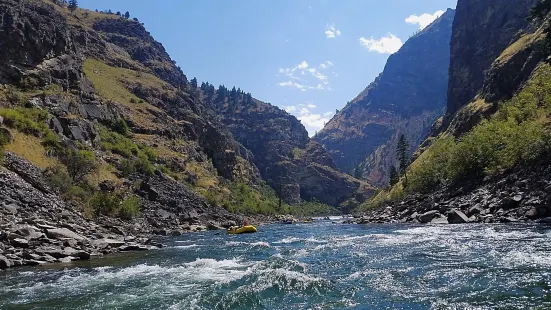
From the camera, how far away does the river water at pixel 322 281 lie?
15.2 m

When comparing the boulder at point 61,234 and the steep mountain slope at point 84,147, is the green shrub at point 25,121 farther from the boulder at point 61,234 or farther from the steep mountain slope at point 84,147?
Result: the boulder at point 61,234

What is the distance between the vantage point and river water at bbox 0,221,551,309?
1520cm

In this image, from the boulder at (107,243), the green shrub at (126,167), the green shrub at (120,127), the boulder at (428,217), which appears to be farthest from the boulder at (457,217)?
the green shrub at (120,127)

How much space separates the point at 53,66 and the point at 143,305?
338ft

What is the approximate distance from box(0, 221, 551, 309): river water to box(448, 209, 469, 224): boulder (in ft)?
55.8

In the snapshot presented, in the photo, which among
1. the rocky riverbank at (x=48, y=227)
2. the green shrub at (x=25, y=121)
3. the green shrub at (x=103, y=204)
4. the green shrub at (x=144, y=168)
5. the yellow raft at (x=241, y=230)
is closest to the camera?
the rocky riverbank at (x=48, y=227)

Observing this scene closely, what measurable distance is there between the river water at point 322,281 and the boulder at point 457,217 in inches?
669

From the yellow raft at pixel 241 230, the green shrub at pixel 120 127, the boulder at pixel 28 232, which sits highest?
the green shrub at pixel 120 127

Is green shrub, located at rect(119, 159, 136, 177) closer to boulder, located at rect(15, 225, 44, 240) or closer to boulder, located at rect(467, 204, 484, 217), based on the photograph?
boulder, located at rect(15, 225, 44, 240)

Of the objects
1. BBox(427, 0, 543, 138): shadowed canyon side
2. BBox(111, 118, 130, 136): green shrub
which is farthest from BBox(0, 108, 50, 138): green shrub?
BBox(427, 0, 543, 138): shadowed canyon side

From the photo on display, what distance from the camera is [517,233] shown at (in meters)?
30.8

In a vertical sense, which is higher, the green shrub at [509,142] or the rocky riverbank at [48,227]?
the green shrub at [509,142]

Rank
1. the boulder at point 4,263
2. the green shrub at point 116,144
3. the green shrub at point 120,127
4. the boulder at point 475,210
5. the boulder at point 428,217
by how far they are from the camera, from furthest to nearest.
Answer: the green shrub at point 120,127
the green shrub at point 116,144
the boulder at point 428,217
the boulder at point 475,210
the boulder at point 4,263

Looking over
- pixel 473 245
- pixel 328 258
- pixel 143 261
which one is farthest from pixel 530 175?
pixel 143 261
